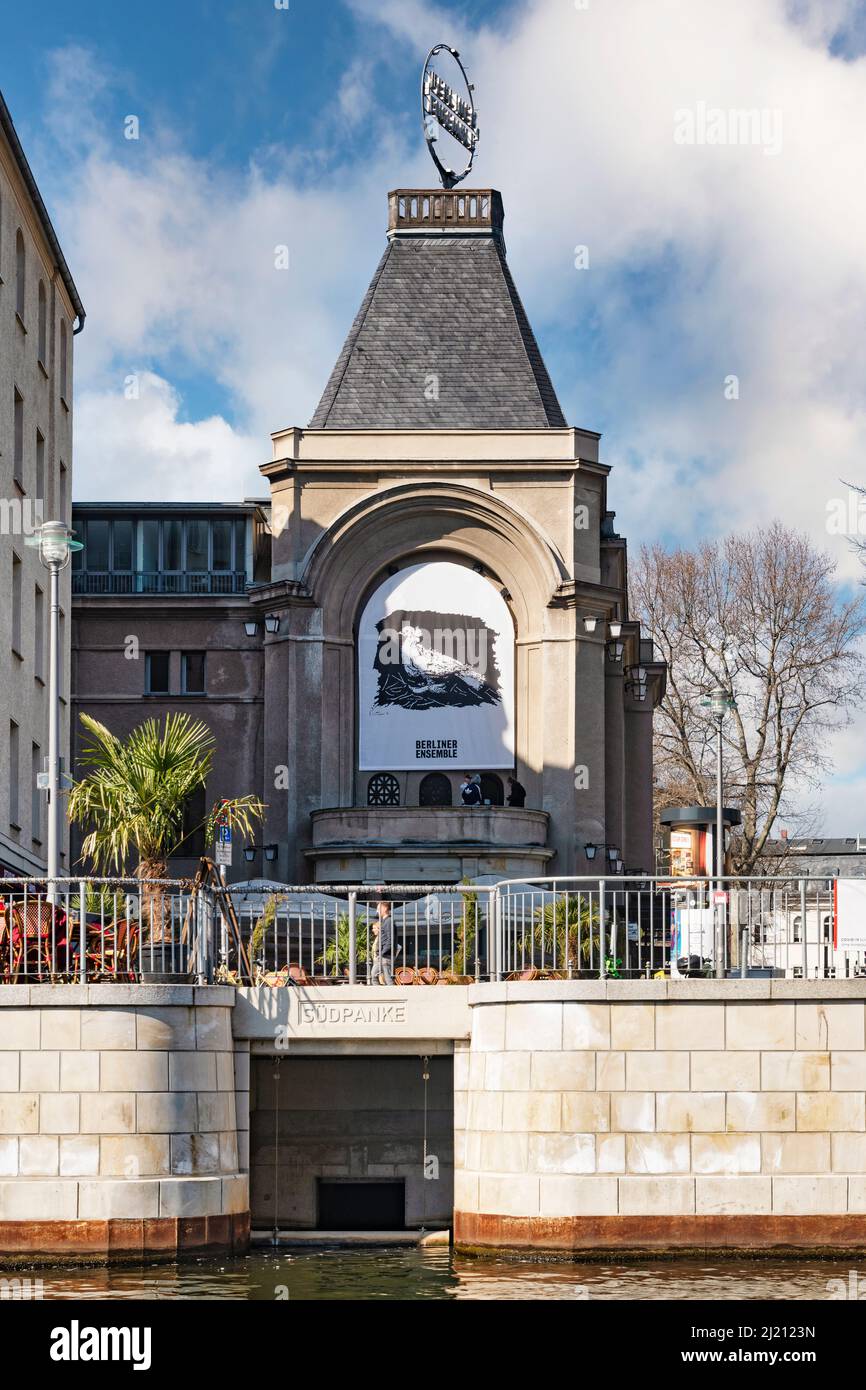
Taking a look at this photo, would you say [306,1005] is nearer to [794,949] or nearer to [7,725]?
[794,949]

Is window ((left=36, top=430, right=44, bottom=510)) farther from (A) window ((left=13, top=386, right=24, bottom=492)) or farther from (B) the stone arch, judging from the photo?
(B) the stone arch

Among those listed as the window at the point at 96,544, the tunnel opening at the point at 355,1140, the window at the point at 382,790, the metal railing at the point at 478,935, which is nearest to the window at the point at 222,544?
the window at the point at 96,544

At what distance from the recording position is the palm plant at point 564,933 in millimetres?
26609

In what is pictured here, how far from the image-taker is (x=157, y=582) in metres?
56.1

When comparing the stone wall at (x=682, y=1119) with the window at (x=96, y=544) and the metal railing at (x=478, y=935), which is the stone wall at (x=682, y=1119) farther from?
the window at (x=96, y=544)

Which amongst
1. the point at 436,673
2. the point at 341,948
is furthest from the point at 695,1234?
the point at 436,673

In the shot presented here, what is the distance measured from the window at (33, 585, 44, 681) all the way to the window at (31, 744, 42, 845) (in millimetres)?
1539

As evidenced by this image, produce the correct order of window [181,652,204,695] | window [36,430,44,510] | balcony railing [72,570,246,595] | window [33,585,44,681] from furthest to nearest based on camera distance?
balcony railing [72,570,246,595]
window [181,652,204,695]
window [36,430,44,510]
window [33,585,44,681]

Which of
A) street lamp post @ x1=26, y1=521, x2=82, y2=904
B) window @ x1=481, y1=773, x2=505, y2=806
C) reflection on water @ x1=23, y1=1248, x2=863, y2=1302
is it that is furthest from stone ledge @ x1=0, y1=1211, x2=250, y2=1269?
window @ x1=481, y1=773, x2=505, y2=806

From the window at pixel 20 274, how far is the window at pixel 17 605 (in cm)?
468

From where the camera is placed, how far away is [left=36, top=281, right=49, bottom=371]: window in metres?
43.6

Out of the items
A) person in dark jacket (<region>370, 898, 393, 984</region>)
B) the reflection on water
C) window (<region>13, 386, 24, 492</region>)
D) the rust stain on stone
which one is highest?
window (<region>13, 386, 24, 492</region>)

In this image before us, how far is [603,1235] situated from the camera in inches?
993
